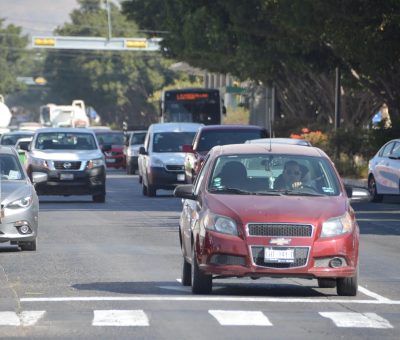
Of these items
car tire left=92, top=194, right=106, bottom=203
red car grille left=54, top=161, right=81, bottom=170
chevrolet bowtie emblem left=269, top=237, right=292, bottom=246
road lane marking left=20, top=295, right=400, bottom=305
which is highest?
chevrolet bowtie emblem left=269, top=237, right=292, bottom=246

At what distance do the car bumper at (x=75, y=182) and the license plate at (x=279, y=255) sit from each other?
21.3m

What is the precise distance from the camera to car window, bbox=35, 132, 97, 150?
36.7 metres

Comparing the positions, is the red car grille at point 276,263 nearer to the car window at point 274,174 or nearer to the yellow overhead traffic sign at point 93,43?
the car window at point 274,174

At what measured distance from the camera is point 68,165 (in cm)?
3600

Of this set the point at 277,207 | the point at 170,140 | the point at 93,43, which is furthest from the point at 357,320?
the point at 93,43

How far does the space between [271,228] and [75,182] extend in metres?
21.4

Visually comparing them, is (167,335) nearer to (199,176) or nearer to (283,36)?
(199,176)

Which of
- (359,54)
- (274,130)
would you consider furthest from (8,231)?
(274,130)

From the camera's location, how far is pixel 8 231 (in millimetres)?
20969

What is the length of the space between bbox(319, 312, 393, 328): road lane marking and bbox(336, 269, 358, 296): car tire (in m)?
1.40

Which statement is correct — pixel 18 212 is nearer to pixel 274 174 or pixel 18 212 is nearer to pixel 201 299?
pixel 274 174

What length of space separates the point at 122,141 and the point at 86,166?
108 feet

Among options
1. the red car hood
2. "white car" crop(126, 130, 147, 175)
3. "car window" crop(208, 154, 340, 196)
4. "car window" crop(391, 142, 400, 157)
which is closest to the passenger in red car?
"car window" crop(208, 154, 340, 196)

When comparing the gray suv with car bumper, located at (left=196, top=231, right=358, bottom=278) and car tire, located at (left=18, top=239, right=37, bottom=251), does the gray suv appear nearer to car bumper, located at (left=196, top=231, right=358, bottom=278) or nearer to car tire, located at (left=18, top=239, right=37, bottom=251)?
car tire, located at (left=18, top=239, right=37, bottom=251)
